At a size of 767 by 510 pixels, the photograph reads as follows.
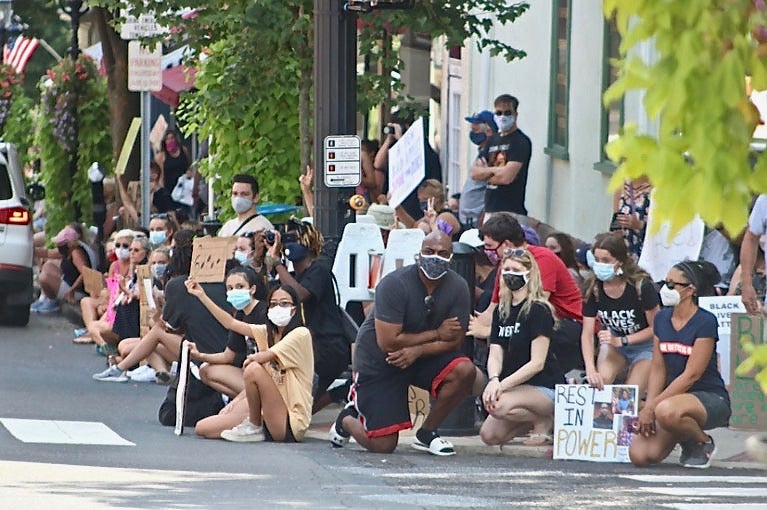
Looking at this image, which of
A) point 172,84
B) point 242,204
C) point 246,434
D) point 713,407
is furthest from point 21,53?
point 713,407

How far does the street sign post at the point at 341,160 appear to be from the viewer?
13.8m

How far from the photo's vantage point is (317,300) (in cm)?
1304

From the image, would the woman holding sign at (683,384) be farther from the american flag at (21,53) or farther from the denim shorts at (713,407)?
the american flag at (21,53)

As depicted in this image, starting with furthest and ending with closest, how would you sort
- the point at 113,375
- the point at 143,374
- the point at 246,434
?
the point at 113,375, the point at 143,374, the point at 246,434

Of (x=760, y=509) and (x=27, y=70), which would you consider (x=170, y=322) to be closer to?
(x=760, y=509)

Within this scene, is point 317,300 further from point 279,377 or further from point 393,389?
point 393,389

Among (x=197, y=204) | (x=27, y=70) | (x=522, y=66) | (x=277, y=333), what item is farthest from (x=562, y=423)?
(x=27, y=70)

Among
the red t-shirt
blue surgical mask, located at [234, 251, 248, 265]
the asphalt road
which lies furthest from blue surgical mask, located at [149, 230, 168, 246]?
the red t-shirt

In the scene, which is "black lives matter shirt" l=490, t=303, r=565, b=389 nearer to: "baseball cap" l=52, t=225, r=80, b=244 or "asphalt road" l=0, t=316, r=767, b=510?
"asphalt road" l=0, t=316, r=767, b=510

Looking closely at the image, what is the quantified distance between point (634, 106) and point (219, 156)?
417cm

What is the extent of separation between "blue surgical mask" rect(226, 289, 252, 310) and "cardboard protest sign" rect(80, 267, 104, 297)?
271 inches

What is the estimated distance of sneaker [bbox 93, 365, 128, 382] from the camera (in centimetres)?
1627

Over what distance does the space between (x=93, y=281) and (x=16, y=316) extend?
1441 mm

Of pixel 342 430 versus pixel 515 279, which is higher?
pixel 515 279
